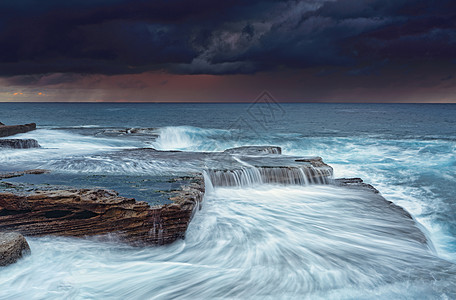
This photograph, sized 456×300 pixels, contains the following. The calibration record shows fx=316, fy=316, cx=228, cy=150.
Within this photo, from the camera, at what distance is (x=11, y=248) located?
459 centimetres

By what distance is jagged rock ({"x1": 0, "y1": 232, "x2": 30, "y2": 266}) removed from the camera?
4477 mm

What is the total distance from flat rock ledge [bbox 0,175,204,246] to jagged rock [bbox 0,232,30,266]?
0.58m

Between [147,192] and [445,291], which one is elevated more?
[147,192]

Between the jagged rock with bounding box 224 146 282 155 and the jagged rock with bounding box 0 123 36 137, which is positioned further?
the jagged rock with bounding box 0 123 36 137

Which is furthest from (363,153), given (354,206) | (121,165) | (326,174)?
(121,165)

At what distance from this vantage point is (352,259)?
5.34m

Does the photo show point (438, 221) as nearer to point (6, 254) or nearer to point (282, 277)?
point (282, 277)

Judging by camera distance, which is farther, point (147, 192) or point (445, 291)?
point (147, 192)

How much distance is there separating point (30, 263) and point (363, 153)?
19.3 meters

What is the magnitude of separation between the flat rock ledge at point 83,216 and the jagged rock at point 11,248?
583mm

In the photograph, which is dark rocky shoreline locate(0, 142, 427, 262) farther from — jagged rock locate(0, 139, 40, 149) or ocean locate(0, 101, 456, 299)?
jagged rock locate(0, 139, 40, 149)

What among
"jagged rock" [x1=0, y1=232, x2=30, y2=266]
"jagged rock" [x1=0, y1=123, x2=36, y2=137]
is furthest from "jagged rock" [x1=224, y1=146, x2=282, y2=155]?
"jagged rock" [x1=0, y1=123, x2=36, y2=137]

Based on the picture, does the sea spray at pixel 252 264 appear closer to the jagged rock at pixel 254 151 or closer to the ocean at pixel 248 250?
the ocean at pixel 248 250

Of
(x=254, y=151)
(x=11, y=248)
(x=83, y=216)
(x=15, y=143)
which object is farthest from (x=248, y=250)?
(x=15, y=143)
